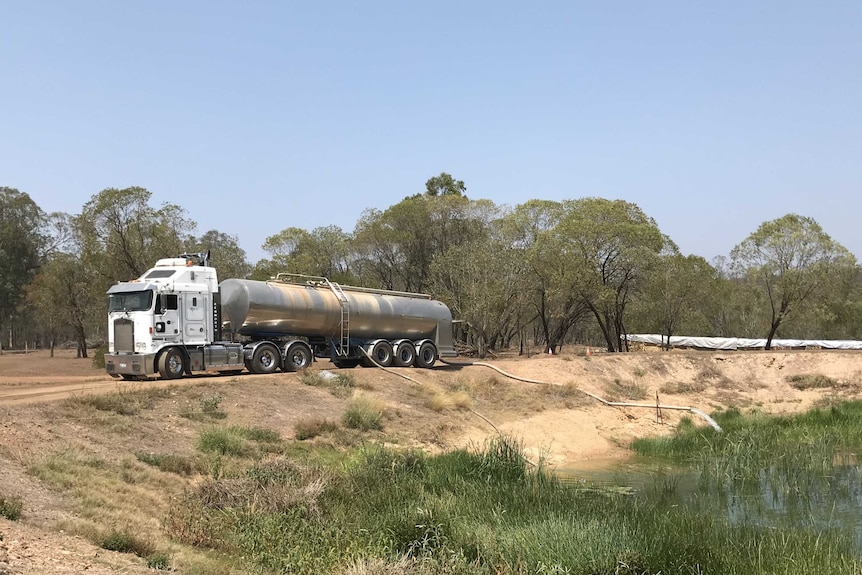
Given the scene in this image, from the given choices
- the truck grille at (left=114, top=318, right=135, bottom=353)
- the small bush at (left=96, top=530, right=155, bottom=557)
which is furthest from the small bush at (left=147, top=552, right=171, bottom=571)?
the truck grille at (left=114, top=318, right=135, bottom=353)

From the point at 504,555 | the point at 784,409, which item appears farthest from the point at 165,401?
the point at 784,409

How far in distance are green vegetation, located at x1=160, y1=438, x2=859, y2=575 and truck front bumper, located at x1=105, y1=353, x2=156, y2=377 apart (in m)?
11.7

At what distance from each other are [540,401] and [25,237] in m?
70.5

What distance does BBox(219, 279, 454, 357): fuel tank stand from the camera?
26359mm

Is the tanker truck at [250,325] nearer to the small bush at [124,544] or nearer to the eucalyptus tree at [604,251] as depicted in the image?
the eucalyptus tree at [604,251]

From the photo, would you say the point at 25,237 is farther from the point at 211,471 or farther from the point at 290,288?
the point at 211,471

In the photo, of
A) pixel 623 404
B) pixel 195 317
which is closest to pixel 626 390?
pixel 623 404

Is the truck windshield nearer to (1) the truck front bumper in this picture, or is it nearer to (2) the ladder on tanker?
(1) the truck front bumper

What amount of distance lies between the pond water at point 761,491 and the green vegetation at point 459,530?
3.80 ft

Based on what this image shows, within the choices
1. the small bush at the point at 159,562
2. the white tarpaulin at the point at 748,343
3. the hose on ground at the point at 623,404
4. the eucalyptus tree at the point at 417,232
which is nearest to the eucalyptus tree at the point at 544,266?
the eucalyptus tree at the point at 417,232

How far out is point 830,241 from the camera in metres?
46.3

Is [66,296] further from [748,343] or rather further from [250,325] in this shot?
[748,343]

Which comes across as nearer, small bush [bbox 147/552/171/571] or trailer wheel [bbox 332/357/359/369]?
small bush [bbox 147/552/171/571]

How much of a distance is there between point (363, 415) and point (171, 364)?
25.2 feet
